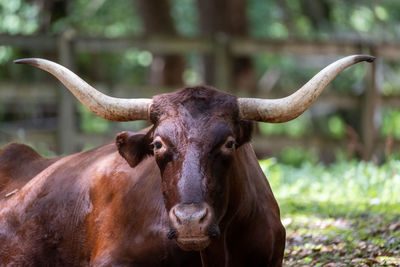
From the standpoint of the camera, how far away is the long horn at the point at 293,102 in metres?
4.39

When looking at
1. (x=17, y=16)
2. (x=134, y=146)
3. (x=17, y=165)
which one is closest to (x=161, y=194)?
(x=134, y=146)

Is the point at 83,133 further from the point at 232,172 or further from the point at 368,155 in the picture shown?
the point at 232,172

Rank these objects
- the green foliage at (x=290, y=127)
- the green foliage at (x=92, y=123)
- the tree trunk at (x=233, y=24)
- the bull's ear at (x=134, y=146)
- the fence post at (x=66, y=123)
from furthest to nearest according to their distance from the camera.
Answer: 1. the green foliage at (x=92, y=123)
2. the green foliage at (x=290, y=127)
3. the tree trunk at (x=233, y=24)
4. the fence post at (x=66, y=123)
5. the bull's ear at (x=134, y=146)

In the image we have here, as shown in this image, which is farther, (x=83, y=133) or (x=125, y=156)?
(x=83, y=133)

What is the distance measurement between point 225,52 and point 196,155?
8.69 metres

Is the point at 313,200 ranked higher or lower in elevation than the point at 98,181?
lower

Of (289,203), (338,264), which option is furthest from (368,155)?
(338,264)

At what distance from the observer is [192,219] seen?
3830 mm

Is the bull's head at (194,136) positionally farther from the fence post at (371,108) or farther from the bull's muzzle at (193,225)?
the fence post at (371,108)

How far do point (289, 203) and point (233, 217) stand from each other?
12.0 ft

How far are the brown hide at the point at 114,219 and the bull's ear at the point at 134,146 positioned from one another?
0.67ft

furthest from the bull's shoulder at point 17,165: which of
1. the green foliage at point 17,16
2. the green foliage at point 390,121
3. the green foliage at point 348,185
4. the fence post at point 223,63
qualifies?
the green foliage at point 390,121

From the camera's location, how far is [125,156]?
4.75 m

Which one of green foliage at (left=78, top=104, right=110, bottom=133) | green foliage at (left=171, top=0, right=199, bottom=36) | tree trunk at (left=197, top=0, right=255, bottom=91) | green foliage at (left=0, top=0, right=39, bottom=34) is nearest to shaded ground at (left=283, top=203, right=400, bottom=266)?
tree trunk at (left=197, top=0, right=255, bottom=91)
